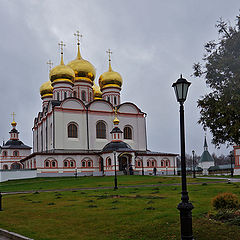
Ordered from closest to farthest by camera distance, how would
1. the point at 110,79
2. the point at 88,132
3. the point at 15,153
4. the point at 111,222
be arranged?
the point at 111,222 < the point at 88,132 < the point at 110,79 < the point at 15,153

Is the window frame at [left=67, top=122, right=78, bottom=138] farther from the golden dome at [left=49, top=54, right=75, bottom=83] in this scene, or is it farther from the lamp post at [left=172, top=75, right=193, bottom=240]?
the lamp post at [left=172, top=75, right=193, bottom=240]

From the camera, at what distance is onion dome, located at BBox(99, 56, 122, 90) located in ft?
192

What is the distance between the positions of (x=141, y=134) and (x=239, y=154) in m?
15.6

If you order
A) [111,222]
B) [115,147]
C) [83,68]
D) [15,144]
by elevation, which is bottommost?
[111,222]

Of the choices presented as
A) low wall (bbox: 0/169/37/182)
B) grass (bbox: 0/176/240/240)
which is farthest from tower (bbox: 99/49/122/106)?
grass (bbox: 0/176/240/240)

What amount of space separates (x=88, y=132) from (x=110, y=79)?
11567mm

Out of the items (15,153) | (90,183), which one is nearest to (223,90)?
(90,183)

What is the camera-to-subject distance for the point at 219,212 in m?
10.2

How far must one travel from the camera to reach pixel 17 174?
45.8 meters

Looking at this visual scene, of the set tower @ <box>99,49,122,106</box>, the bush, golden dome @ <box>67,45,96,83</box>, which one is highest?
golden dome @ <box>67,45,96,83</box>

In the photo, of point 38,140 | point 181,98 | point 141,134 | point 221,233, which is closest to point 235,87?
point 181,98

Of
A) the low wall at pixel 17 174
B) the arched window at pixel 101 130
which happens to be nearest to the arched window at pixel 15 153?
the low wall at pixel 17 174

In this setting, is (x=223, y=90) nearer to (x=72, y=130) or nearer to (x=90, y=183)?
(x=90, y=183)

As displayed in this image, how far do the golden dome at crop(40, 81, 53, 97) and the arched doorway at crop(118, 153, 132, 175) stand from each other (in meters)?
21.2
